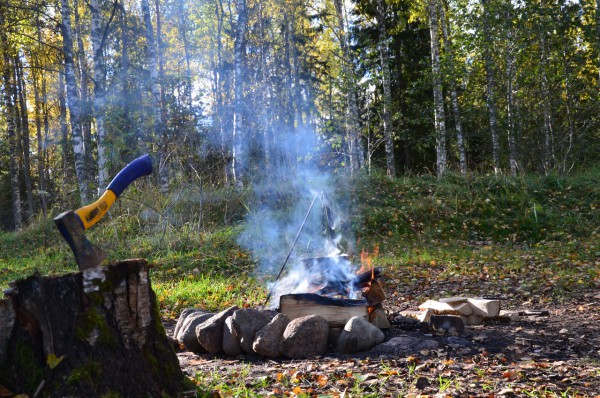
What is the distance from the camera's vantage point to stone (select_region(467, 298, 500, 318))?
16.3ft

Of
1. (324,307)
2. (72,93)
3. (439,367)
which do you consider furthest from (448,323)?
(72,93)

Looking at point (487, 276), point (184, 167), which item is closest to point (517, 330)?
point (487, 276)

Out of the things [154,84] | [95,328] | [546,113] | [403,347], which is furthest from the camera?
[546,113]

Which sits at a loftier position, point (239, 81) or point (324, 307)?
point (239, 81)

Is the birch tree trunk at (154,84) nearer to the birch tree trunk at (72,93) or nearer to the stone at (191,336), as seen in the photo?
the birch tree trunk at (72,93)

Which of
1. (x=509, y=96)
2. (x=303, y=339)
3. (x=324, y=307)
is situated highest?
(x=509, y=96)

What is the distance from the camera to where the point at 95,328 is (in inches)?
98.2

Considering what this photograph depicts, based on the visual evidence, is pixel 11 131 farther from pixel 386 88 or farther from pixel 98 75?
pixel 386 88

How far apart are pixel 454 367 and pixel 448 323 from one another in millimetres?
1167

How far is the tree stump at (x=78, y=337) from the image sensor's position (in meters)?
2.41

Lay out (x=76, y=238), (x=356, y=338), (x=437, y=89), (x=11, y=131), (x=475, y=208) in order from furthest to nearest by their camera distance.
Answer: (x=11, y=131) → (x=437, y=89) → (x=475, y=208) → (x=356, y=338) → (x=76, y=238)

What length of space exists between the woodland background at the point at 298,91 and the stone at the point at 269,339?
757 centimetres

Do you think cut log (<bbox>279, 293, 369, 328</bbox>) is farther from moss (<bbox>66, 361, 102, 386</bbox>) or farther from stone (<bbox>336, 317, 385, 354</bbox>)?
moss (<bbox>66, 361, 102, 386</bbox>)

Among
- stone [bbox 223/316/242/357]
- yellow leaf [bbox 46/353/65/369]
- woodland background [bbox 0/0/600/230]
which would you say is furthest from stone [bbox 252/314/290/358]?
woodland background [bbox 0/0/600/230]
